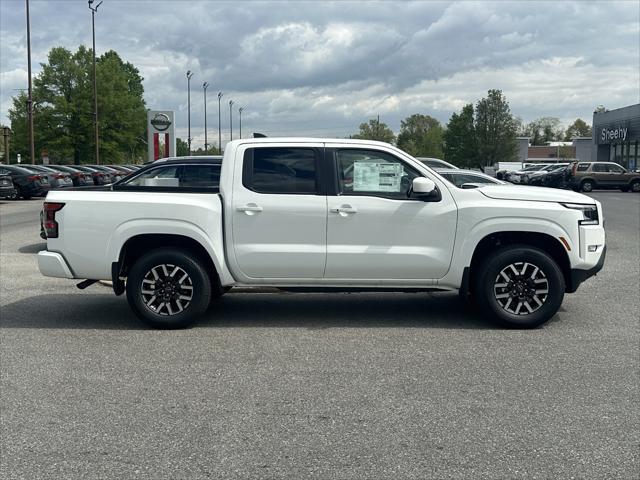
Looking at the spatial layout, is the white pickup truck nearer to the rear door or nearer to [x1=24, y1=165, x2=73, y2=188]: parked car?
the rear door

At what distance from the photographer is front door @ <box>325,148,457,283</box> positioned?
22.1ft

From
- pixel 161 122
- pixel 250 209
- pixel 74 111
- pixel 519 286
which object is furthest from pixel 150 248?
pixel 74 111

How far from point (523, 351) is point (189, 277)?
10.5 ft

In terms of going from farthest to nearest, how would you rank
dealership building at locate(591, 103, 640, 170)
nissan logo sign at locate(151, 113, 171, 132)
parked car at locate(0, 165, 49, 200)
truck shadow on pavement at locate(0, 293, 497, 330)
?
1. dealership building at locate(591, 103, 640, 170)
2. nissan logo sign at locate(151, 113, 171, 132)
3. parked car at locate(0, 165, 49, 200)
4. truck shadow on pavement at locate(0, 293, 497, 330)

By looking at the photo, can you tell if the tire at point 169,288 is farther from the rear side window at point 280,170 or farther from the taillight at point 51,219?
the rear side window at point 280,170

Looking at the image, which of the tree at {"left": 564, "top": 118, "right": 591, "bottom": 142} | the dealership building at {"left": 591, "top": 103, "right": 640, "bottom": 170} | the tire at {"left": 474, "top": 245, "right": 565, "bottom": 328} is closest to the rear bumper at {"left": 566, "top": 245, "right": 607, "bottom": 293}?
the tire at {"left": 474, "top": 245, "right": 565, "bottom": 328}

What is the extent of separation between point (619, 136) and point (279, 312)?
5545 cm

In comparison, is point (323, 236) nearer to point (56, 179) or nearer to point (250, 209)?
point (250, 209)

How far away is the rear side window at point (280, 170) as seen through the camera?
22.4ft

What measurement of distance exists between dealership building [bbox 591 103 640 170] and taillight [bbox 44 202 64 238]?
54.3 metres

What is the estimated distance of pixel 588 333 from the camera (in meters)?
6.71

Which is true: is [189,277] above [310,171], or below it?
below

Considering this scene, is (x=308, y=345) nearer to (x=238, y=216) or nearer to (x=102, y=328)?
(x=238, y=216)

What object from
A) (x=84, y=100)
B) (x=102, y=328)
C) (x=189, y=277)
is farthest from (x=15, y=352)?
(x=84, y=100)
